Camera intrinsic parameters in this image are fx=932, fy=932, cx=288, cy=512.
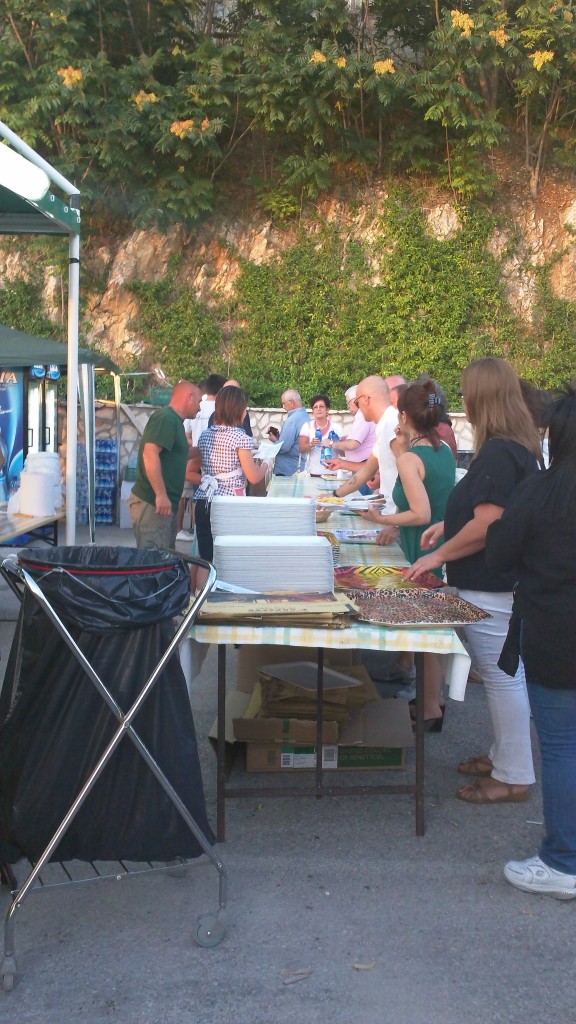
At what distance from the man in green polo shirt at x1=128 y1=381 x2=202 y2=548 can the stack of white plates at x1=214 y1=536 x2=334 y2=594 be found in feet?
9.11

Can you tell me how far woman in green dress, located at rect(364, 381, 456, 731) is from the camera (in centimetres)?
445

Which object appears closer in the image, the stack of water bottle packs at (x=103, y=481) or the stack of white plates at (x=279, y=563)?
the stack of white plates at (x=279, y=563)

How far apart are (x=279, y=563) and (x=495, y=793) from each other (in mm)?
1394

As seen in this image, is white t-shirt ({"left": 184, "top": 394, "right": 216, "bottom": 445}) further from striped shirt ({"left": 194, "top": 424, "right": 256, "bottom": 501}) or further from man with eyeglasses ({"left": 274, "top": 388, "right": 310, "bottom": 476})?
striped shirt ({"left": 194, "top": 424, "right": 256, "bottom": 501})

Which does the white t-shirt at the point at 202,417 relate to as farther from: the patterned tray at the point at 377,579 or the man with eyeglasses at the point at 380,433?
the patterned tray at the point at 377,579

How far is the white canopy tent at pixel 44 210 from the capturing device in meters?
4.93

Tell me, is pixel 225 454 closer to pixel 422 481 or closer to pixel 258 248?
pixel 422 481

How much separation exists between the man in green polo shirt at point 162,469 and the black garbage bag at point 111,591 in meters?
3.50

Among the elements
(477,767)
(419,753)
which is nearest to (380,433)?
(477,767)

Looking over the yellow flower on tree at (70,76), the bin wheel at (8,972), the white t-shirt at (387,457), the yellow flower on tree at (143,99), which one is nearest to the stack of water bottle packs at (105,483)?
the white t-shirt at (387,457)

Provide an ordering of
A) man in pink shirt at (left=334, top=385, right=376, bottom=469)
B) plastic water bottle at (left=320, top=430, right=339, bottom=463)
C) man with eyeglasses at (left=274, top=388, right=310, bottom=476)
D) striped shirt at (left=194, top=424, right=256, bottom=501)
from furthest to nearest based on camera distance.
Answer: man with eyeglasses at (left=274, top=388, right=310, bottom=476)
plastic water bottle at (left=320, top=430, right=339, bottom=463)
man in pink shirt at (left=334, top=385, right=376, bottom=469)
striped shirt at (left=194, top=424, right=256, bottom=501)

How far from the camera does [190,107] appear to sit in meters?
18.6

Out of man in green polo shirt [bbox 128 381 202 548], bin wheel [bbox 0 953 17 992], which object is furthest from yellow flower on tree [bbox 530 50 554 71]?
bin wheel [bbox 0 953 17 992]

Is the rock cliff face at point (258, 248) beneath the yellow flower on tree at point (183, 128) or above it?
beneath
